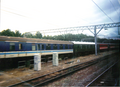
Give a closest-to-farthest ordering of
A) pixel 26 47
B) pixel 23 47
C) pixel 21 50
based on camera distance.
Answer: pixel 21 50, pixel 23 47, pixel 26 47

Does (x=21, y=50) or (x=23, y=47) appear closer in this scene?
(x=21, y=50)

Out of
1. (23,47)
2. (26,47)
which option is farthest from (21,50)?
(26,47)

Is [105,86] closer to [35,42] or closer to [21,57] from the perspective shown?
[21,57]

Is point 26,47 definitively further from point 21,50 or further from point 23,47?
point 21,50

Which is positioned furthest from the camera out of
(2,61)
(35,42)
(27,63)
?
(35,42)

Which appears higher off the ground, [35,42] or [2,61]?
[35,42]

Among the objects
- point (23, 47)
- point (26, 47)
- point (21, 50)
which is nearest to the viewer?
point (21, 50)

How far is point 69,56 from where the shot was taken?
20.2 m

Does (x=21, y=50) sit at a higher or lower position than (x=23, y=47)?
lower

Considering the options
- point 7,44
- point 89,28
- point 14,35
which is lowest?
point 7,44

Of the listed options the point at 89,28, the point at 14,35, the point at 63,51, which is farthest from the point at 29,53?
the point at 89,28

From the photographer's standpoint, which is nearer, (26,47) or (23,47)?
(23,47)

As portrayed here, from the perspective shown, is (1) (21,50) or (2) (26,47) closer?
(1) (21,50)

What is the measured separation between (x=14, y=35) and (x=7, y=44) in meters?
1.81
